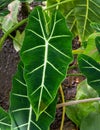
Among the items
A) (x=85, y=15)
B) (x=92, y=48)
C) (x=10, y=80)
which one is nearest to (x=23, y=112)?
(x=92, y=48)

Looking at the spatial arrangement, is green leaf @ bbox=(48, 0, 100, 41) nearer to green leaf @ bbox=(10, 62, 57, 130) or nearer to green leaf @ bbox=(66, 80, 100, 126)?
green leaf @ bbox=(66, 80, 100, 126)

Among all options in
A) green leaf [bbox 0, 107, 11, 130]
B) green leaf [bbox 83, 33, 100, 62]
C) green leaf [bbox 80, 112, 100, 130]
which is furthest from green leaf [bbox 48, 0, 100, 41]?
green leaf [bbox 0, 107, 11, 130]

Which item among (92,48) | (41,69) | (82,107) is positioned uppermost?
(41,69)

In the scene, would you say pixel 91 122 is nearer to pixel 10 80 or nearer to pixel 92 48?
pixel 92 48

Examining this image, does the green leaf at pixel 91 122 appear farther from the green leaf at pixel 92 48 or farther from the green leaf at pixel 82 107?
the green leaf at pixel 92 48

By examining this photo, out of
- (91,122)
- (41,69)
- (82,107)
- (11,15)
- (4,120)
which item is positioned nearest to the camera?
(41,69)

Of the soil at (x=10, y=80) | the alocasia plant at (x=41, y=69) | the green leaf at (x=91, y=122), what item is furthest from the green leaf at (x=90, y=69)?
the soil at (x=10, y=80)
